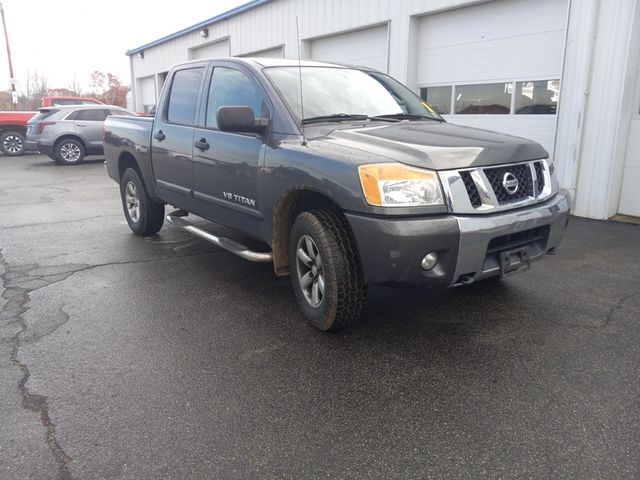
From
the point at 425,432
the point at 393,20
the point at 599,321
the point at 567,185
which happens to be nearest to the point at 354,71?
the point at 599,321

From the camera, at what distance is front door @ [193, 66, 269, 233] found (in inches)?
157

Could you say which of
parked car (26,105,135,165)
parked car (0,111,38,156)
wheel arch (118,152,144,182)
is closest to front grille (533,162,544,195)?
wheel arch (118,152,144,182)

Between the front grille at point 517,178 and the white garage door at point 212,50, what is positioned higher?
the white garage door at point 212,50

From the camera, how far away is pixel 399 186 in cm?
301

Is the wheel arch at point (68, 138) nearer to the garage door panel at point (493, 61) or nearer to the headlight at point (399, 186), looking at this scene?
the garage door panel at point (493, 61)

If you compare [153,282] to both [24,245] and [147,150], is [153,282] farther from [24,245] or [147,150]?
[24,245]

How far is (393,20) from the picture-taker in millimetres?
9695

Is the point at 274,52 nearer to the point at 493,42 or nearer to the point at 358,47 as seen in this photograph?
the point at 358,47

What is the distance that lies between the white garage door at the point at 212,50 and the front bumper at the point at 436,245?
14.4 metres

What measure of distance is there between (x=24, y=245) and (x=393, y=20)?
285 inches

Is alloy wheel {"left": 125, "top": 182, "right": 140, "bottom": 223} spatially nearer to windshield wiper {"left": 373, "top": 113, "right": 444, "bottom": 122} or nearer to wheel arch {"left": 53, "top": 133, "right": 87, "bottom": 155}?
windshield wiper {"left": 373, "top": 113, "right": 444, "bottom": 122}

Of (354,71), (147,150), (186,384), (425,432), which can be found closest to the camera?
(425,432)

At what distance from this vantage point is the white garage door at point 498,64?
7649 millimetres

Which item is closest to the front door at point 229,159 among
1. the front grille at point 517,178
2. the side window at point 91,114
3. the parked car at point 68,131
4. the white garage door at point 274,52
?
the front grille at point 517,178
